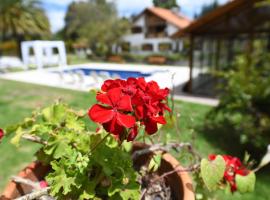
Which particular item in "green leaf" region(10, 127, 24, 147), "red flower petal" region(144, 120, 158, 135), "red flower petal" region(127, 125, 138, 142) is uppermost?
"red flower petal" region(144, 120, 158, 135)

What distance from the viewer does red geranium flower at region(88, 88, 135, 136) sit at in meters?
0.81

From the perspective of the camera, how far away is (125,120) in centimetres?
81

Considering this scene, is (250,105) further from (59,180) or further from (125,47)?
(125,47)

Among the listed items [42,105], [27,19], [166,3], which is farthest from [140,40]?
[166,3]

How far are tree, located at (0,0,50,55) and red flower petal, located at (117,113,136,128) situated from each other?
5.42 ft

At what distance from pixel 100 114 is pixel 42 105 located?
6223 millimetres

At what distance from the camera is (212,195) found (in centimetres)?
162

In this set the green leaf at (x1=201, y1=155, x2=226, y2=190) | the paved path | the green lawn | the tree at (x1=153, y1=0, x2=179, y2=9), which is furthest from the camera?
the paved path

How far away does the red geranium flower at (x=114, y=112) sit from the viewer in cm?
81

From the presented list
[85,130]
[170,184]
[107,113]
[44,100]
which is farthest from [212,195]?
[44,100]

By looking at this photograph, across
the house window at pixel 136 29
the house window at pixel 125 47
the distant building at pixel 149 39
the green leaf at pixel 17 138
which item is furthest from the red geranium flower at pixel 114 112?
the house window at pixel 136 29

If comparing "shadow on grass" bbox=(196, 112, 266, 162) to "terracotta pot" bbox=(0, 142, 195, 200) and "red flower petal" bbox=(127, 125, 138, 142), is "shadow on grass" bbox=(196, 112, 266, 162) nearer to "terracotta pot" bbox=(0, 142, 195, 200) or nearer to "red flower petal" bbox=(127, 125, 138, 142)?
"terracotta pot" bbox=(0, 142, 195, 200)

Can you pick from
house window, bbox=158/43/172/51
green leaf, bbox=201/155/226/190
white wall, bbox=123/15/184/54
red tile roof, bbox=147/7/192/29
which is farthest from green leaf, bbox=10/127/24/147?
house window, bbox=158/43/172/51

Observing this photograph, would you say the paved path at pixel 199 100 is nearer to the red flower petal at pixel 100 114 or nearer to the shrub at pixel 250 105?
the shrub at pixel 250 105
